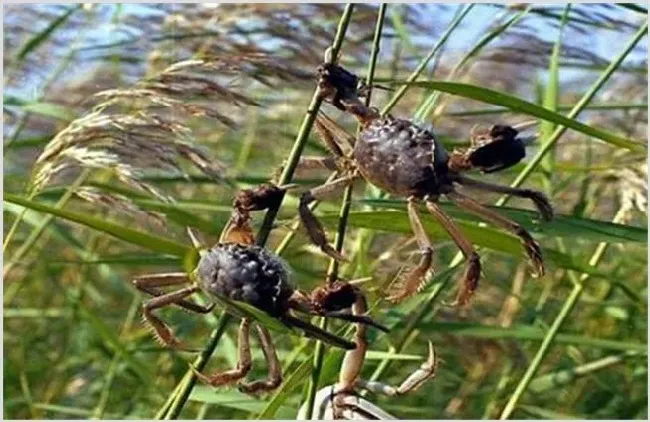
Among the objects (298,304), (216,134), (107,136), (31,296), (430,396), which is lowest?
(31,296)

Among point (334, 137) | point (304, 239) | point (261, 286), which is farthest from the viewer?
point (304, 239)

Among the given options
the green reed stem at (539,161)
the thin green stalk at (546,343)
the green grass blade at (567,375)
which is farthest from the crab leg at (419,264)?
the green grass blade at (567,375)

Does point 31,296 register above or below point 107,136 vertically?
below

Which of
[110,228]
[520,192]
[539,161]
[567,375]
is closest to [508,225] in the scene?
[520,192]

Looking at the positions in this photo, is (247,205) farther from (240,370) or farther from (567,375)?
(567,375)

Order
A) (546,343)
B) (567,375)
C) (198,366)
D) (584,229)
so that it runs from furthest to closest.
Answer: (567,375), (546,343), (584,229), (198,366)

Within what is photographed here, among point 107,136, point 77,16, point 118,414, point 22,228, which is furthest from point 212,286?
point 22,228

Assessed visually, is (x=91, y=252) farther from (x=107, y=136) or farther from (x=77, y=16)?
(x=107, y=136)
